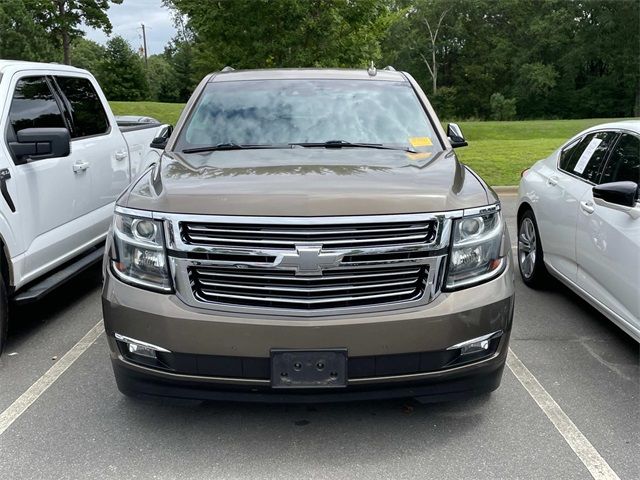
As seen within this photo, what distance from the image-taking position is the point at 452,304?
9.14ft

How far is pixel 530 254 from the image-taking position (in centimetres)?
561

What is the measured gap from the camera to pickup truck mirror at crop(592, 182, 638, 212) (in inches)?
144

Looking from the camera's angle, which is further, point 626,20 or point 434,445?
point 626,20

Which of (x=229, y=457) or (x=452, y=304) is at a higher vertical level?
(x=452, y=304)

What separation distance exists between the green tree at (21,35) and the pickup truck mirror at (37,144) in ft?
130

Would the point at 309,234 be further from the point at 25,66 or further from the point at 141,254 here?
the point at 25,66

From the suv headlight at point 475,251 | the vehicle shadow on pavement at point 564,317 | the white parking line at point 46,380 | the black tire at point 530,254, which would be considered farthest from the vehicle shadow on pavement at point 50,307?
the black tire at point 530,254

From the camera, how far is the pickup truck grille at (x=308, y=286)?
9.01 feet

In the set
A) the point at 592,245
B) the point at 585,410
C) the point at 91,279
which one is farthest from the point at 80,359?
the point at 592,245

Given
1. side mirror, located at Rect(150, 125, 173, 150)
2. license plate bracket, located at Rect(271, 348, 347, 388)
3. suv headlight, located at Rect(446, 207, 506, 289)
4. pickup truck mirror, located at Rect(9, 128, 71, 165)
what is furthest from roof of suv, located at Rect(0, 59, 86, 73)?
suv headlight, located at Rect(446, 207, 506, 289)

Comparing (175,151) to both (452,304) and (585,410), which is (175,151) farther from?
(585,410)

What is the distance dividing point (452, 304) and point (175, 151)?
6.84 ft

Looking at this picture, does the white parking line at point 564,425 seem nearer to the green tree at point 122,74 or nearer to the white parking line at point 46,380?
the white parking line at point 46,380

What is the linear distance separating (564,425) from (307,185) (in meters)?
1.85
